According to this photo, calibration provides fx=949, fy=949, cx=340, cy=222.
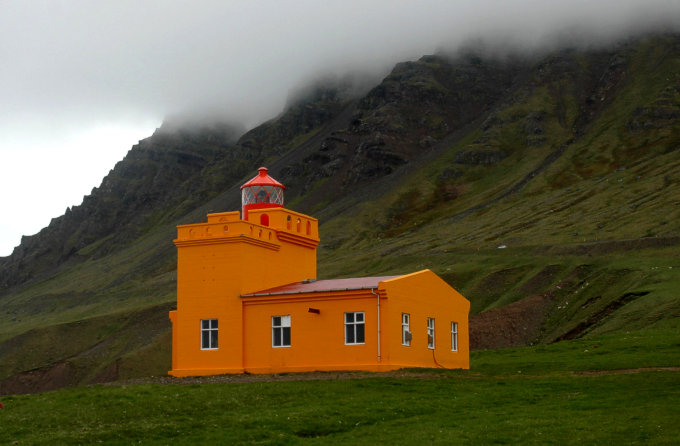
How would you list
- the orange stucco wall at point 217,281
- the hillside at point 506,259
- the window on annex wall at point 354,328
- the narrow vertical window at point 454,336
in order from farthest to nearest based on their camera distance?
1. the hillside at point 506,259
2. the narrow vertical window at point 454,336
3. the orange stucco wall at point 217,281
4. the window on annex wall at point 354,328

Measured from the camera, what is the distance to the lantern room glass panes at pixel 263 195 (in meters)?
48.7

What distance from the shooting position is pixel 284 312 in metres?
41.8

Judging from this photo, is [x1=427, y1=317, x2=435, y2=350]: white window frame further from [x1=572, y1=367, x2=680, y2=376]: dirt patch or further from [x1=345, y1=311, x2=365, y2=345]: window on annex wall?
[x1=572, y1=367, x2=680, y2=376]: dirt patch

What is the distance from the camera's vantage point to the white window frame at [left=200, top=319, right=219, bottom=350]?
43438 mm

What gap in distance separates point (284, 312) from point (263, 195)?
891cm

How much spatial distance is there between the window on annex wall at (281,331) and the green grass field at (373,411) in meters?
6.92

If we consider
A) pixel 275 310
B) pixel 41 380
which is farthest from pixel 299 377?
pixel 41 380

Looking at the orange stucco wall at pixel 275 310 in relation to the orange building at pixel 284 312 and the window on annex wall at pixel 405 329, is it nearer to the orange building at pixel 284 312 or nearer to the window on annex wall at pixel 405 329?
the orange building at pixel 284 312

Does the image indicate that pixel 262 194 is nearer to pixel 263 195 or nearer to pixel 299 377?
pixel 263 195

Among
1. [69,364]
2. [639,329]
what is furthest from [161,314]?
[639,329]

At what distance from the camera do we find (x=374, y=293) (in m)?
39.4

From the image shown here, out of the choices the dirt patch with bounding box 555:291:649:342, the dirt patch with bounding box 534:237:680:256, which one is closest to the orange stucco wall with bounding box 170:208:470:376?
the dirt patch with bounding box 555:291:649:342

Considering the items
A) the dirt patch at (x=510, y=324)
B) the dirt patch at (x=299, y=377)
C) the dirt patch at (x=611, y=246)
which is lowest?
the dirt patch at (x=299, y=377)

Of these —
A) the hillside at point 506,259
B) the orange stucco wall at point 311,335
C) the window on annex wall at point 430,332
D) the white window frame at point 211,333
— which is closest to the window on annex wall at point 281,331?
the orange stucco wall at point 311,335
